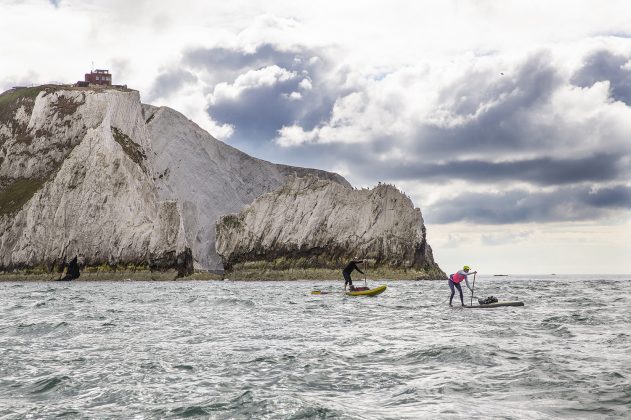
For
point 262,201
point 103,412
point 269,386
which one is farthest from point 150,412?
point 262,201

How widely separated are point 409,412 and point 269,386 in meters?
3.68

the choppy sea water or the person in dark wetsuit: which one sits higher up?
the person in dark wetsuit

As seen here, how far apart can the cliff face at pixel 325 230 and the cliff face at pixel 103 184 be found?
40.3 feet

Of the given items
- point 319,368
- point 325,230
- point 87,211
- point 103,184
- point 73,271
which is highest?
A: point 103,184

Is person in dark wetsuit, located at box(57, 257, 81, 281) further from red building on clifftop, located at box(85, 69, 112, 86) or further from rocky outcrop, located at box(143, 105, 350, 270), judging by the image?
red building on clifftop, located at box(85, 69, 112, 86)

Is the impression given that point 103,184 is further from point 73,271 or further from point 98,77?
point 98,77

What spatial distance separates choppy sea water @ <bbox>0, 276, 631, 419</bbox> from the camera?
41.7 feet

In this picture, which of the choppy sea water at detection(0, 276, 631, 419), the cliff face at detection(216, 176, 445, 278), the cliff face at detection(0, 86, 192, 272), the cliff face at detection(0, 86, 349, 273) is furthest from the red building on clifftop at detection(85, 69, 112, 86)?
the choppy sea water at detection(0, 276, 631, 419)

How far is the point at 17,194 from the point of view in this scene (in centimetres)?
12288

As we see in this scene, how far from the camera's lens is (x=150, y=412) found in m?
12.4

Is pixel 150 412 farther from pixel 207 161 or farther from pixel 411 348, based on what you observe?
pixel 207 161

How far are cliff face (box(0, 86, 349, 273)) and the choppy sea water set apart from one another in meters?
85.6

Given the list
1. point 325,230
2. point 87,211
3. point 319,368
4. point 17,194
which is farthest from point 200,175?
point 319,368

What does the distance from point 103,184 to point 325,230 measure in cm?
4019
